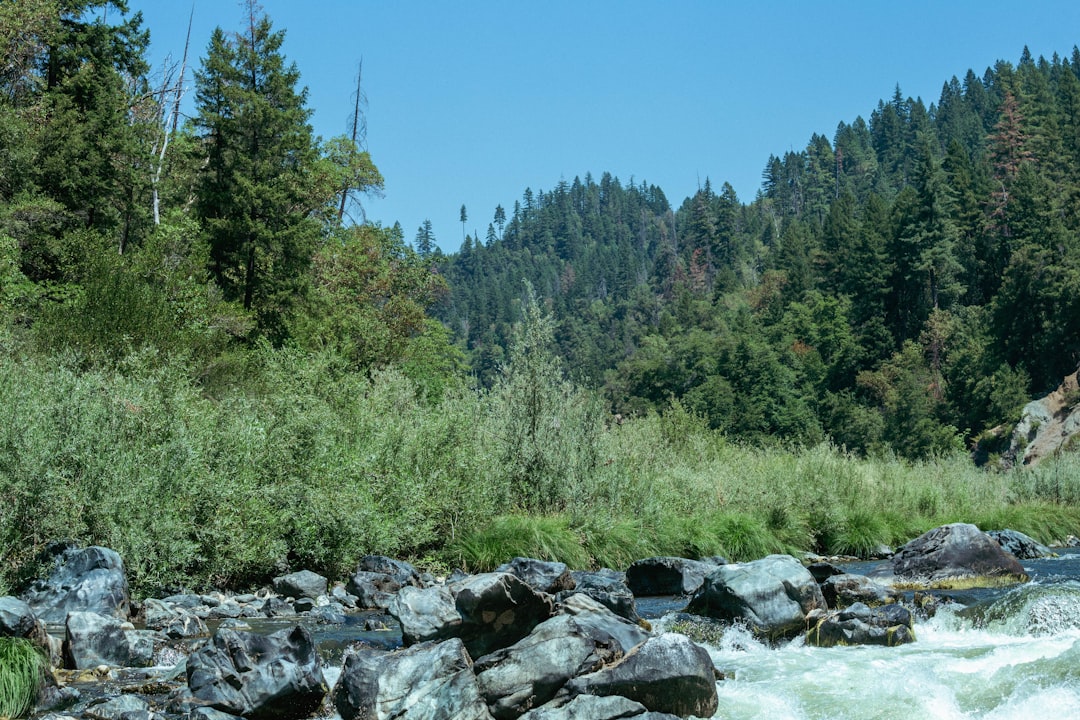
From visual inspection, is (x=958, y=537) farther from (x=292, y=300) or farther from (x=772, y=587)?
(x=292, y=300)

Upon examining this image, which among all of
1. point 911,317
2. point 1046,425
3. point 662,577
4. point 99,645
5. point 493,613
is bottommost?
point 662,577

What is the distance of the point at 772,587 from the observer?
404 inches

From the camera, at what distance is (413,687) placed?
7113mm

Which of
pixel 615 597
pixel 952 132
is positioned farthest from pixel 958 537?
pixel 952 132

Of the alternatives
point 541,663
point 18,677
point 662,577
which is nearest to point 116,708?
point 18,677

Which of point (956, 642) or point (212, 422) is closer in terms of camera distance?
point (956, 642)

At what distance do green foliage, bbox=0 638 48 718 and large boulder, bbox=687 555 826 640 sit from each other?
671 cm

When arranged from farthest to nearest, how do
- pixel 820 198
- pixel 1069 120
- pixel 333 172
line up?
pixel 820 198, pixel 1069 120, pixel 333 172

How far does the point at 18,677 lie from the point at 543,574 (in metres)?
6.23

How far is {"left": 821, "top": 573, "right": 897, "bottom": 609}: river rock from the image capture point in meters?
11.4

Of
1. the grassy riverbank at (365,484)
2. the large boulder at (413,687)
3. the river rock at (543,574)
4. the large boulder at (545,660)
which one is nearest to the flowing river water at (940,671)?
the large boulder at (545,660)

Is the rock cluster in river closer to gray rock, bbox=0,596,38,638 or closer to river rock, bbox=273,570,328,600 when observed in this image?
gray rock, bbox=0,596,38,638

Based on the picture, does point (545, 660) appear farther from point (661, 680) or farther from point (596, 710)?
point (661, 680)

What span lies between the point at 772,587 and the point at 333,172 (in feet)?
112
